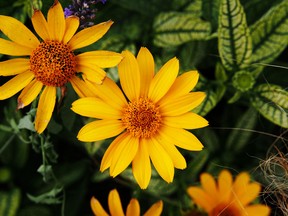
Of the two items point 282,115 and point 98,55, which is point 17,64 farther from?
point 282,115

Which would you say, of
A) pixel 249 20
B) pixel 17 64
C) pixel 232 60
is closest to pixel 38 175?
pixel 17 64

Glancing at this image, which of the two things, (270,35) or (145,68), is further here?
(270,35)

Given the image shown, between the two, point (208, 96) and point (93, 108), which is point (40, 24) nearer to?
point (93, 108)

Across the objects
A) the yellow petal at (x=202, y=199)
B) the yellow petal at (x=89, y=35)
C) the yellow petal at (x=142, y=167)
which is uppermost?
the yellow petal at (x=89, y=35)

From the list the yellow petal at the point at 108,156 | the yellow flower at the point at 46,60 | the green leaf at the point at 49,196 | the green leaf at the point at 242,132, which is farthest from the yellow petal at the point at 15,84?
the green leaf at the point at 242,132

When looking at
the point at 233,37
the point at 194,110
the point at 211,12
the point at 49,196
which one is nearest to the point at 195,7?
the point at 211,12

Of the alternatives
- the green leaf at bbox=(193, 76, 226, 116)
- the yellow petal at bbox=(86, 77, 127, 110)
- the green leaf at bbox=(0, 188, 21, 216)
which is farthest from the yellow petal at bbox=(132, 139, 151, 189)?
the green leaf at bbox=(0, 188, 21, 216)

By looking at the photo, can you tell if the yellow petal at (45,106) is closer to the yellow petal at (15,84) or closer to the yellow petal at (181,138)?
the yellow petal at (15,84)
